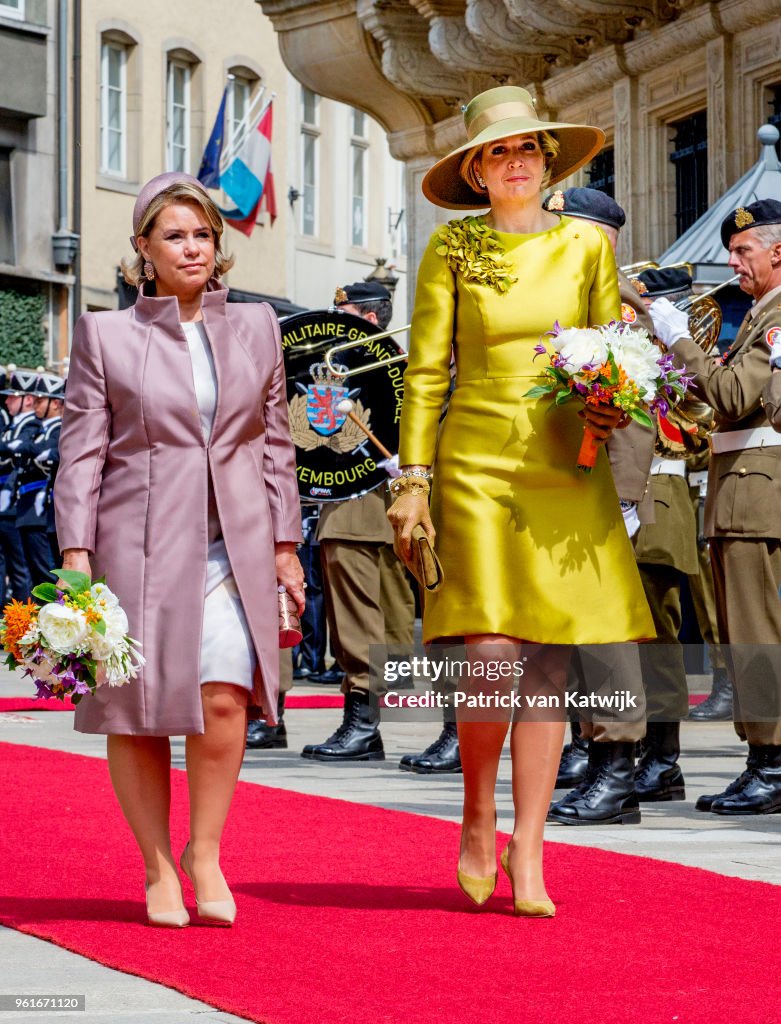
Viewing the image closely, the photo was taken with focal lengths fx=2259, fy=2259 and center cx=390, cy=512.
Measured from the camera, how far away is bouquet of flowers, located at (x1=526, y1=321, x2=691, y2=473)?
5.45m

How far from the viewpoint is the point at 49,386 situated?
20.7m

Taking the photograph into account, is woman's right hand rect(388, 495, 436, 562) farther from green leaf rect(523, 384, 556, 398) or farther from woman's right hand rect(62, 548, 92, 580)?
woman's right hand rect(62, 548, 92, 580)

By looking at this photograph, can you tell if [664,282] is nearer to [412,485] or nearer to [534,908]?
[412,485]

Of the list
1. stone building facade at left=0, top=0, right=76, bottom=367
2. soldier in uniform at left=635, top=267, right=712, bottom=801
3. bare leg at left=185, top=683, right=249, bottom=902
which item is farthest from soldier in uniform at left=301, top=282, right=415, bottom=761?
stone building facade at left=0, top=0, right=76, bottom=367

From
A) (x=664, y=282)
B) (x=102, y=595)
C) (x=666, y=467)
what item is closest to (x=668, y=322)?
(x=664, y=282)

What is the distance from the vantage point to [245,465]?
549cm

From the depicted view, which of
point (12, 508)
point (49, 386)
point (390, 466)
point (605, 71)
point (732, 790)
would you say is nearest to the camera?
point (732, 790)

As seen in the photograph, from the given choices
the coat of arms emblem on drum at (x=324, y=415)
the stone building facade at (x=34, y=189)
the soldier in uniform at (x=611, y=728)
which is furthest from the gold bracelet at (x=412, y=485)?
the stone building facade at (x=34, y=189)

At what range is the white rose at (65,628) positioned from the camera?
507 centimetres

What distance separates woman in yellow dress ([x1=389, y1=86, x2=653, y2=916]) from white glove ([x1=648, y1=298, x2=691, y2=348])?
1.56 metres

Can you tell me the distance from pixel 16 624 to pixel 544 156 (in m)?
1.87

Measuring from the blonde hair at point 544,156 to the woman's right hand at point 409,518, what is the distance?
913mm

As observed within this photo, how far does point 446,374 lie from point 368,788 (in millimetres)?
3003

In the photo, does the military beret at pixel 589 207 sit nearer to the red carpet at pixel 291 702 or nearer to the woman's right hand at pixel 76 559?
the woman's right hand at pixel 76 559
